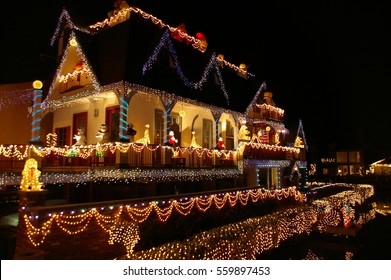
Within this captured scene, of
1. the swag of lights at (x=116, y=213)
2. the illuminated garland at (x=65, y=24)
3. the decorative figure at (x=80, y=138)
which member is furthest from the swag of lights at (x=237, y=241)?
the illuminated garland at (x=65, y=24)

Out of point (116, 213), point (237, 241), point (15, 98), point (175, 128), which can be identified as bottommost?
point (237, 241)

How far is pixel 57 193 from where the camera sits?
1198cm

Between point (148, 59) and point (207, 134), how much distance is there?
7297 millimetres

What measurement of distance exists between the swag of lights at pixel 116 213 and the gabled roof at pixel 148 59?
5243 mm

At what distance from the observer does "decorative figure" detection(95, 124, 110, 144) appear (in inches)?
553

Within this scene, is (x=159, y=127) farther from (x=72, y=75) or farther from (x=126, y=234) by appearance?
(x=126, y=234)

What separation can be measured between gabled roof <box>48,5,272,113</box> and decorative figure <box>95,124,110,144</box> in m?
2.22

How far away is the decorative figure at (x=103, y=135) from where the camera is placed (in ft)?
46.1

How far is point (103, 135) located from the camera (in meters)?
14.6

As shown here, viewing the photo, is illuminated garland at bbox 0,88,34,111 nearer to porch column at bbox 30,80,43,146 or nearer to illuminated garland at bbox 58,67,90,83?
illuminated garland at bbox 58,67,90,83

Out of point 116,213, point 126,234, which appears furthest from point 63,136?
point 126,234

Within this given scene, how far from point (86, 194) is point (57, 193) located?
1176mm

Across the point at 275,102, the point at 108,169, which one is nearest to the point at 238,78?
the point at 275,102

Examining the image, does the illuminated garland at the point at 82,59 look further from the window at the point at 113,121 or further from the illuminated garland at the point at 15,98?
the window at the point at 113,121
